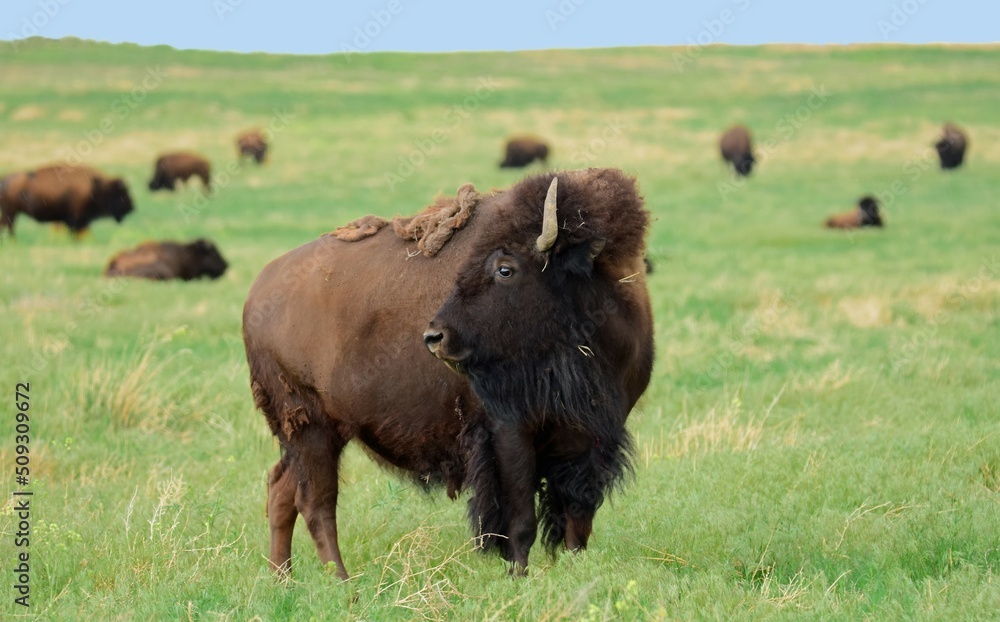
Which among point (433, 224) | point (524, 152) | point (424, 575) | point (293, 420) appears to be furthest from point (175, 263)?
point (524, 152)

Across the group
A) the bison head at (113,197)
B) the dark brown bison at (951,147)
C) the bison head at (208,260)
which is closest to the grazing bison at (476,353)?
the bison head at (208,260)

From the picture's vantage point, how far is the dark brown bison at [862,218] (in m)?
26.1

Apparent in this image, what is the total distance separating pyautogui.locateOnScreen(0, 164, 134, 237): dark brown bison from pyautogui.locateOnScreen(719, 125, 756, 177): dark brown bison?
23914 millimetres

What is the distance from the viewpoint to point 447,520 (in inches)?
265

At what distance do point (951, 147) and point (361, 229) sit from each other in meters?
40.4

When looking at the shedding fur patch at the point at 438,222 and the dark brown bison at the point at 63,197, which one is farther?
the dark brown bison at the point at 63,197

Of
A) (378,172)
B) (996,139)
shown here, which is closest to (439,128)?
(378,172)

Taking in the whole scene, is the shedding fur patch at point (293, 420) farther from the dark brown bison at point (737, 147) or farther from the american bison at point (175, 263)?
the dark brown bison at point (737, 147)

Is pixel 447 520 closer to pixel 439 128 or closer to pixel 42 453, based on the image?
pixel 42 453

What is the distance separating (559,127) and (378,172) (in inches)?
704

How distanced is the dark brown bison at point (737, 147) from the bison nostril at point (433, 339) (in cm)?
3939

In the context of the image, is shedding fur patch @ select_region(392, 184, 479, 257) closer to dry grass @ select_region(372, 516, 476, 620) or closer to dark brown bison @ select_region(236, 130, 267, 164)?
dry grass @ select_region(372, 516, 476, 620)

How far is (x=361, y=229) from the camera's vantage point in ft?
19.8

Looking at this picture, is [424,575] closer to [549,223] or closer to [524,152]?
[549,223]
